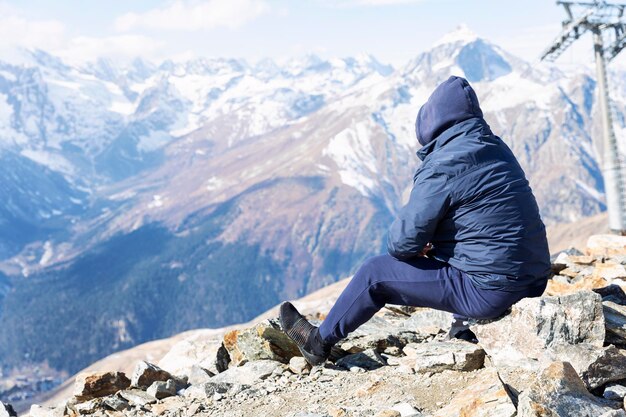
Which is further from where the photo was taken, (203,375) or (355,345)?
(203,375)

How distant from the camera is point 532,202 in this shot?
654 cm

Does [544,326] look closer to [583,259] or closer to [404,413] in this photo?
[404,413]

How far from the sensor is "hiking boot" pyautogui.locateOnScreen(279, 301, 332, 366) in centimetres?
779

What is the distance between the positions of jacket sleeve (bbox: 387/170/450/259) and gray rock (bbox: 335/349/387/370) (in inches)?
84.9

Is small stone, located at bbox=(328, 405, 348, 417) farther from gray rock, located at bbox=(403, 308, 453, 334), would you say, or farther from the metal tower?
the metal tower

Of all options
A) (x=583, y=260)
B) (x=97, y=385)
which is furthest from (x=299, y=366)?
(x=583, y=260)

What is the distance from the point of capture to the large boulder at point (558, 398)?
482 centimetres

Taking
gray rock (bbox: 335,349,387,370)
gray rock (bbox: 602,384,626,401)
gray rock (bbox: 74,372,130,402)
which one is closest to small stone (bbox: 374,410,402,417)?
gray rock (bbox: 335,349,387,370)

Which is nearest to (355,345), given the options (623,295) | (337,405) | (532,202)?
(337,405)

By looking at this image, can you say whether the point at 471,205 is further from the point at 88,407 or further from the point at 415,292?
the point at 88,407

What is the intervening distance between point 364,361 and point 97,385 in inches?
178

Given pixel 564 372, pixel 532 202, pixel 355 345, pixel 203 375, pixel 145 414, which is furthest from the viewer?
pixel 203 375

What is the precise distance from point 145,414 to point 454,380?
409cm

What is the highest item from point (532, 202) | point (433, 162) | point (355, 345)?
point (433, 162)
